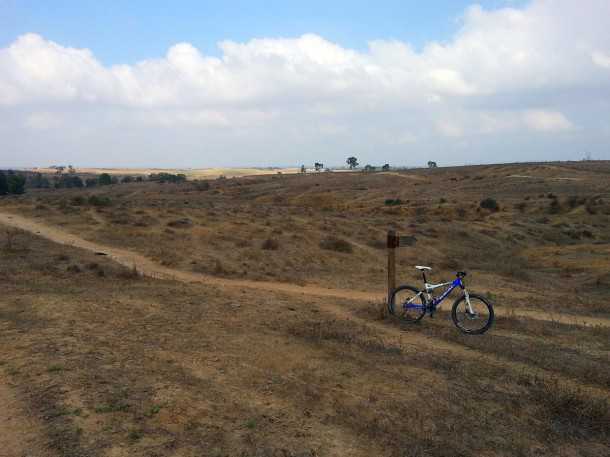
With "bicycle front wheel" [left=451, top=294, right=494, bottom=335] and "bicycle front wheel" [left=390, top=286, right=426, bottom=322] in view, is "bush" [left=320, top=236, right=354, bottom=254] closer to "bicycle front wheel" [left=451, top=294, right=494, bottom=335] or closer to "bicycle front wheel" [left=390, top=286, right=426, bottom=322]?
"bicycle front wheel" [left=390, top=286, right=426, bottom=322]

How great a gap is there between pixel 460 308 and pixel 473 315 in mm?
272

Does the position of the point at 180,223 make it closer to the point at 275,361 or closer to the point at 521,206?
the point at 275,361

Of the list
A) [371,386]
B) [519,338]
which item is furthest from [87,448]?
[519,338]

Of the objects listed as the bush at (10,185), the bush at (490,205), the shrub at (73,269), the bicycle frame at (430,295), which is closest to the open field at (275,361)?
the shrub at (73,269)

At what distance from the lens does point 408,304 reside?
31.2ft

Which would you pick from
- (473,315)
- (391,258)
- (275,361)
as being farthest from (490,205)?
(275,361)

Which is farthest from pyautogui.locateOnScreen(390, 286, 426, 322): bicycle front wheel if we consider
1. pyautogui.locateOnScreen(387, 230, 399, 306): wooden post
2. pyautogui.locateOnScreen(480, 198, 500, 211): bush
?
pyautogui.locateOnScreen(480, 198, 500, 211): bush

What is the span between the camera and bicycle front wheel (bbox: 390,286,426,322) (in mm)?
9508

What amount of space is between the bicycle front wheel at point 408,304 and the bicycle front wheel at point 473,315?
649mm

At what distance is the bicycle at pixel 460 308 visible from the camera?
354 inches

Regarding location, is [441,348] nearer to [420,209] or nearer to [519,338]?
[519,338]

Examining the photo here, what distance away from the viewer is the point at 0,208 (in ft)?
98.9

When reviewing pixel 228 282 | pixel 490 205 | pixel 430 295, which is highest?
pixel 430 295

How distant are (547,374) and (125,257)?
13920mm
